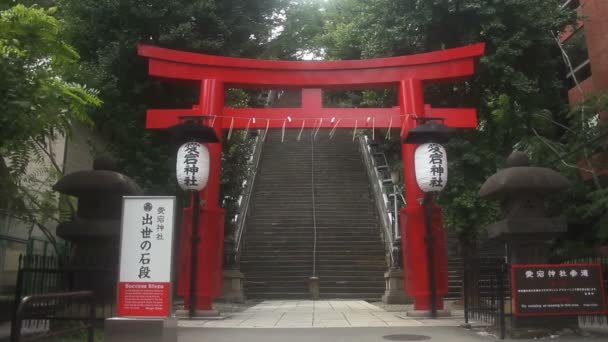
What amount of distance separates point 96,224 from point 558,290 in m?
7.76

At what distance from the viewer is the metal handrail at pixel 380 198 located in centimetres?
1773

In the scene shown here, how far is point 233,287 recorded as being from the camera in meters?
15.8

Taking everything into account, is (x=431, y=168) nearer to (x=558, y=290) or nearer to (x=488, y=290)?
(x=488, y=290)

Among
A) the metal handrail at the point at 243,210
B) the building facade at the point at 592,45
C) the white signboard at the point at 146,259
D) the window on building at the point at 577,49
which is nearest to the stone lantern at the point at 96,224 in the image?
the white signboard at the point at 146,259

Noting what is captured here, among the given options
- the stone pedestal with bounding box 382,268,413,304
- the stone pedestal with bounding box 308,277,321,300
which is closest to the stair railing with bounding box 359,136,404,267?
the stone pedestal with bounding box 382,268,413,304

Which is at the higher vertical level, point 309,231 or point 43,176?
point 43,176

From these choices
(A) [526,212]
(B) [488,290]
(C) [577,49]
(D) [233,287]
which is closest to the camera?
(B) [488,290]

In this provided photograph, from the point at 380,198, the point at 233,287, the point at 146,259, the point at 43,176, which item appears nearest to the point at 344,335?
the point at 146,259

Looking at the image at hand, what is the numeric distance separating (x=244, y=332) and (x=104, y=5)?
10245 mm

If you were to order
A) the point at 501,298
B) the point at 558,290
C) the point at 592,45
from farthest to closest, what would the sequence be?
the point at 592,45 → the point at 558,290 → the point at 501,298

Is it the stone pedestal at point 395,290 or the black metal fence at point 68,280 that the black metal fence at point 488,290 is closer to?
the stone pedestal at point 395,290

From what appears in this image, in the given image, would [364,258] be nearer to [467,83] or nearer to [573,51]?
[467,83]

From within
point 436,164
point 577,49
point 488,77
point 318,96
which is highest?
point 577,49

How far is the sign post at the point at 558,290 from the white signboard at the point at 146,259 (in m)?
5.28
